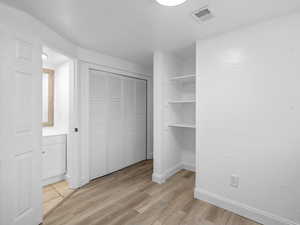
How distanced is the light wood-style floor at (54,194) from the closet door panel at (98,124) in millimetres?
459

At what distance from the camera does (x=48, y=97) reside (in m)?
2.79

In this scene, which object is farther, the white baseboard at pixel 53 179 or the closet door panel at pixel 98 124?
the closet door panel at pixel 98 124

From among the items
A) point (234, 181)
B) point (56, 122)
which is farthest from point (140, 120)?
point (234, 181)

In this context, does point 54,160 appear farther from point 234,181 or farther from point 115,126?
point 234,181

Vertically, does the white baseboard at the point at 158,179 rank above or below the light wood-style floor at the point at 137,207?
above

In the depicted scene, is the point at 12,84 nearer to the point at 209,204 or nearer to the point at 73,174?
the point at 73,174

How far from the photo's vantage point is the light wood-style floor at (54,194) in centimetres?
191

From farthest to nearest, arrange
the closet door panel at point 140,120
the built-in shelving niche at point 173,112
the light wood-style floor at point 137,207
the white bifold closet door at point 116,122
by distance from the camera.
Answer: the closet door panel at point 140,120 → the white bifold closet door at point 116,122 → the built-in shelving niche at point 173,112 → the light wood-style floor at point 137,207

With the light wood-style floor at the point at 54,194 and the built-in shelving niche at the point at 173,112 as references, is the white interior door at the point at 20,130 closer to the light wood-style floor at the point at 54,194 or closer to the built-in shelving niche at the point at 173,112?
the light wood-style floor at the point at 54,194

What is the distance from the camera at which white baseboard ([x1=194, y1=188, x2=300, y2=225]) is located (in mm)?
1529

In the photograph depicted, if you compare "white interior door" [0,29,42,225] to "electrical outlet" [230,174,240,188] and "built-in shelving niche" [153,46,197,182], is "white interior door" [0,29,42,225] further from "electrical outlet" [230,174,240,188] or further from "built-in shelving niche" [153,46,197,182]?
"electrical outlet" [230,174,240,188]

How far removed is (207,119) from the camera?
6.68 feet

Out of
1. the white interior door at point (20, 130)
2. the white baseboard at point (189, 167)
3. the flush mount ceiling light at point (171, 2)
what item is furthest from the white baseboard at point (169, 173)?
the flush mount ceiling light at point (171, 2)

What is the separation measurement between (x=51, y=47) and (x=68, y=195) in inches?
84.1
